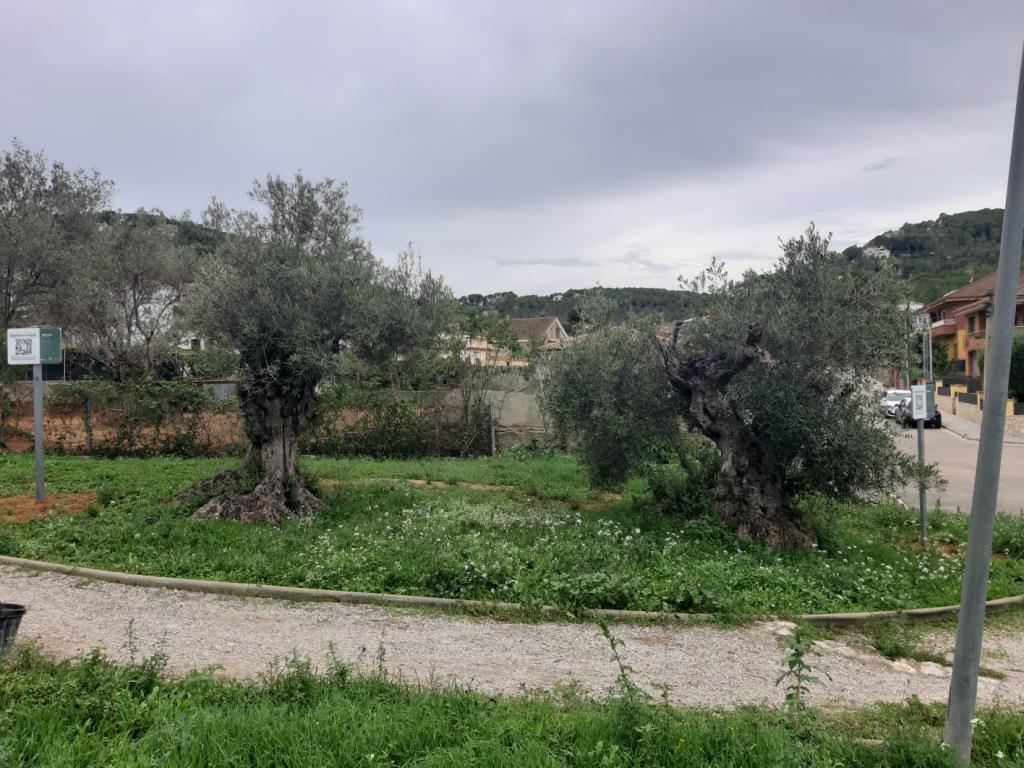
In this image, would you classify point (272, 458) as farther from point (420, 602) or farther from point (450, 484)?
point (420, 602)

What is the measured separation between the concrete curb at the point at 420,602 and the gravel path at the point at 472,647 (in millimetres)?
126

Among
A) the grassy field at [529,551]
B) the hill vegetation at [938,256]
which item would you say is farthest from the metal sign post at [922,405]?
the hill vegetation at [938,256]

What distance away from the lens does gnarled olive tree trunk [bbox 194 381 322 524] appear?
370 inches

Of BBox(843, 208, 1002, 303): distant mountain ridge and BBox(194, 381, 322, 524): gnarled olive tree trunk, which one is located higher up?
BBox(843, 208, 1002, 303): distant mountain ridge

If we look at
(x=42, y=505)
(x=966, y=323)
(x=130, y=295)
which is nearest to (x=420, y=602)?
(x=42, y=505)

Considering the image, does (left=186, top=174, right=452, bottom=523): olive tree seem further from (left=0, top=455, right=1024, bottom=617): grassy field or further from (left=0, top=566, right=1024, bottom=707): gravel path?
(left=0, top=566, right=1024, bottom=707): gravel path

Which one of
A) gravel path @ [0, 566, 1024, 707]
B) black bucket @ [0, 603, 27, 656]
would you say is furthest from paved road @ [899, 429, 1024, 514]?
black bucket @ [0, 603, 27, 656]

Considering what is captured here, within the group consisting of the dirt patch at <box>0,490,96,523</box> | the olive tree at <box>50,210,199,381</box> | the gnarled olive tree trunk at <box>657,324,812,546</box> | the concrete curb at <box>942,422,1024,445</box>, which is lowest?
the concrete curb at <box>942,422,1024,445</box>

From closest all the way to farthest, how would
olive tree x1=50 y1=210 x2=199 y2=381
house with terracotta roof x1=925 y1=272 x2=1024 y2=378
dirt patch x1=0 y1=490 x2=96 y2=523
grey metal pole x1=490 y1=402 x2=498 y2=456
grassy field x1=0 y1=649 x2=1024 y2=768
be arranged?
1. grassy field x1=0 y1=649 x2=1024 y2=768
2. dirt patch x1=0 y1=490 x2=96 y2=523
3. grey metal pole x1=490 y1=402 x2=498 y2=456
4. olive tree x1=50 y1=210 x2=199 y2=381
5. house with terracotta roof x1=925 y1=272 x2=1024 y2=378

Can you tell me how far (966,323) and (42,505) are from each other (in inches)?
2113

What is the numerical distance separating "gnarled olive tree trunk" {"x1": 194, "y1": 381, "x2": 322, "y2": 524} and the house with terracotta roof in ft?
136

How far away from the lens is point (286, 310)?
29.2ft

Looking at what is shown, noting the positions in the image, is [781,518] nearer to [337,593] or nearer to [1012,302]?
[337,593]

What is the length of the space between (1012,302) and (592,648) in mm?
3572
